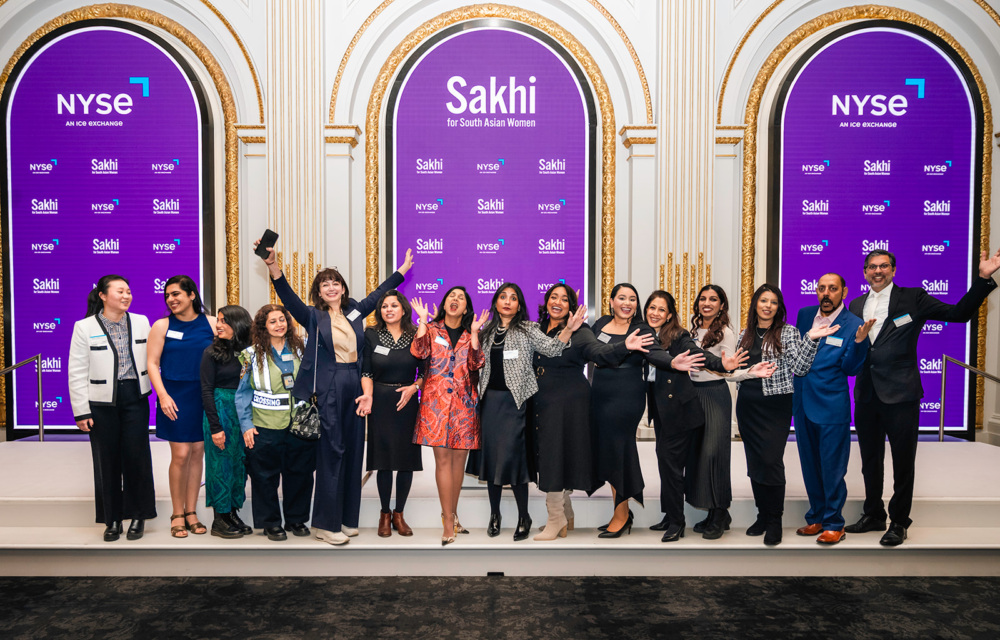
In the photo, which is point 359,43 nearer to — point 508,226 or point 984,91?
point 508,226

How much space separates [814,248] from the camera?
6074mm

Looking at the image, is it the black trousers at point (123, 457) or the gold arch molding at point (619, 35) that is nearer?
the black trousers at point (123, 457)

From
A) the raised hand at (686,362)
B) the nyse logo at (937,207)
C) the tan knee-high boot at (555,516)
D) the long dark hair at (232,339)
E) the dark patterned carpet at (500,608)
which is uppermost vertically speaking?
the nyse logo at (937,207)

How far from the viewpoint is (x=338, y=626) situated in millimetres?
2973

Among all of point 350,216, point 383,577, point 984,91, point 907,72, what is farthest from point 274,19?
point 984,91

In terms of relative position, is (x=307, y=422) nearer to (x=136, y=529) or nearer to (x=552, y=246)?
(x=136, y=529)

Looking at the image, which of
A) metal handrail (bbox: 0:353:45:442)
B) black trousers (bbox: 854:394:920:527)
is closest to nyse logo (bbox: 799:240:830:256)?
black trousers (bbox: 854:394:920:527)

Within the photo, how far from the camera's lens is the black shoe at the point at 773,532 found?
355 centimetres

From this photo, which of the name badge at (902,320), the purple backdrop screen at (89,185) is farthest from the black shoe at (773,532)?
the purple backdrop screen at (89,185)

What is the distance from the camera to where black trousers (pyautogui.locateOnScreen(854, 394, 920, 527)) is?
11.9 ft

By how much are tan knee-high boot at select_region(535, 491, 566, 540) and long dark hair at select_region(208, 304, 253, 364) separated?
1992 millimetres

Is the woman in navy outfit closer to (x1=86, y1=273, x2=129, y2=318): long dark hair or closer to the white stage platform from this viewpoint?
the white stage platform

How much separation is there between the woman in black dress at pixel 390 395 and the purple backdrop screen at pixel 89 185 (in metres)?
3.30

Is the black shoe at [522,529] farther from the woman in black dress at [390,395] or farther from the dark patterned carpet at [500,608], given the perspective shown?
the woman in black dress at [390,395]
